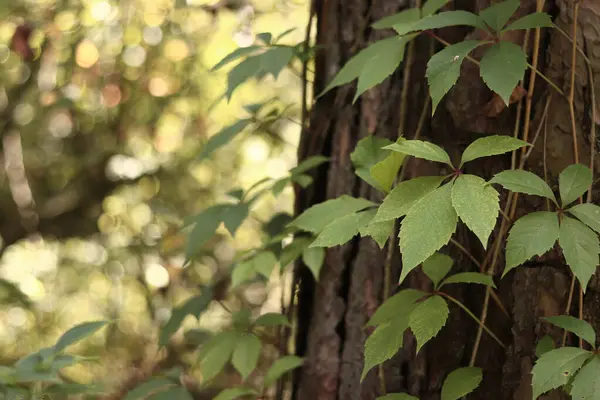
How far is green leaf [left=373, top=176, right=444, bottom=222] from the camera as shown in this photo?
33.4 inches

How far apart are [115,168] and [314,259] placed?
227cm

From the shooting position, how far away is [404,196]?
0.86 metres

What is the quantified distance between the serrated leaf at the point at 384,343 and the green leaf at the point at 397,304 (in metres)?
0.03

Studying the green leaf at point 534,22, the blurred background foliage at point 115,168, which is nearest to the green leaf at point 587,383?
the green leaf at point 534,22

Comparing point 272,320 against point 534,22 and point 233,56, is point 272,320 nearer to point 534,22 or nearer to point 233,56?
point 233,56

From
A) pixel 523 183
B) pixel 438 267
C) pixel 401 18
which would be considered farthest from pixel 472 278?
pixel 401 18

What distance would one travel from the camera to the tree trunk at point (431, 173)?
1.09 metres

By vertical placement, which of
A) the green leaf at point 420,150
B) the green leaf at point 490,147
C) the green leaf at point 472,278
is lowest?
the green leaf at point 472,278

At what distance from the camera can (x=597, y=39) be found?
1082 mm

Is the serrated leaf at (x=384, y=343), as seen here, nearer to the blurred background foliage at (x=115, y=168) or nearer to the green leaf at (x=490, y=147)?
the green leaf at (x=490, y=147)

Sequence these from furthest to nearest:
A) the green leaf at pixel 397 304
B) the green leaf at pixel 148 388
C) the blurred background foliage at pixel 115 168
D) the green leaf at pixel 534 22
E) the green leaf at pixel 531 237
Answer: the blurred background foliage at pixel 115 168 < the green leaf at pixel 148 388 < the green leaf at pixel 397 304 < the green leaf at pixel 534 22 < the green leaf at pixel 531 237

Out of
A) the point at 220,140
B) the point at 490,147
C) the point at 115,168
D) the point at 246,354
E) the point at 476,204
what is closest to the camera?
the point at 476,204

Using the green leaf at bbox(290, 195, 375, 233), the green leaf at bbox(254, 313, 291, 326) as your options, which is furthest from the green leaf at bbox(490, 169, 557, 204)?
the green leaf at bbox(254, 313, 291, 326)

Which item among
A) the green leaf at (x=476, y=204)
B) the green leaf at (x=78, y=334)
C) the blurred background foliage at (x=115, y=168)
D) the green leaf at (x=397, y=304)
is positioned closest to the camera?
the green leaf at (x=476, y=204)
